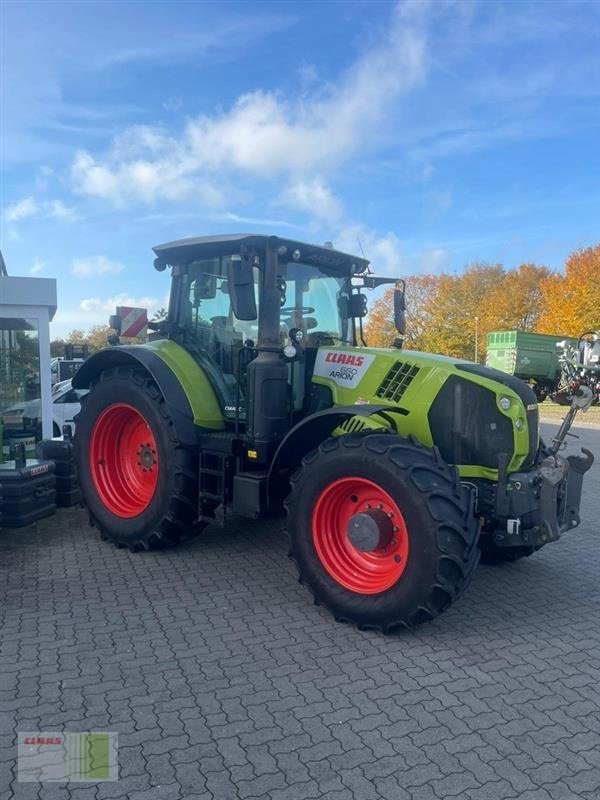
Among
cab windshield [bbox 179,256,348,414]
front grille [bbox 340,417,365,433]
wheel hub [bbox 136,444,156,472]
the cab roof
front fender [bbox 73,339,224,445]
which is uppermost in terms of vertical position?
the cab roof

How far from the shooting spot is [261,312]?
495cm

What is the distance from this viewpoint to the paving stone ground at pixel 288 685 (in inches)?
106

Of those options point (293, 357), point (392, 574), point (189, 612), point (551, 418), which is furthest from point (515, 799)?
point (551, 418)

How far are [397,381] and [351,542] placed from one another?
122 centimetres

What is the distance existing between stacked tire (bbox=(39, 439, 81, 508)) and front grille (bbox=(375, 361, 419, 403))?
364cm

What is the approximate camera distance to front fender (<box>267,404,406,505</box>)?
14.7 feet

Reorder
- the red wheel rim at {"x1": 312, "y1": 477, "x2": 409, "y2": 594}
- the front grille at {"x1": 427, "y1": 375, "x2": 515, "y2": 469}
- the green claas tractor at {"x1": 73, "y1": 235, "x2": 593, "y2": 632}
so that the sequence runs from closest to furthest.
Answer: the green claas tractor at {"x1": 73, "y1": 235, "x2": 593, "y2": 632}
the red wheel rim at {"x1": 312, "y1": 477, "x2": 409, "y2": 594}
the front grille at {"x1": 427, "y1": 375, "x2": 515, "y2": 469}

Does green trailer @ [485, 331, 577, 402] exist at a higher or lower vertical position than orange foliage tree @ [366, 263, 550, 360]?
lower

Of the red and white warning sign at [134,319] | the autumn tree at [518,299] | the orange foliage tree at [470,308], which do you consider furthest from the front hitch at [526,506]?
the autumn tree at [518,299]

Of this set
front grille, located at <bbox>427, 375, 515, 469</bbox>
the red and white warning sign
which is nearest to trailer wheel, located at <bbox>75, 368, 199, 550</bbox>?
front grille, located at <bbox>427, 375, 515, 469</bbox>

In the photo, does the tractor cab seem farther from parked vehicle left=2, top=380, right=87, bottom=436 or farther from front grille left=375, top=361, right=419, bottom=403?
parked vehicle left=2, top=380, right=87, bottom=436

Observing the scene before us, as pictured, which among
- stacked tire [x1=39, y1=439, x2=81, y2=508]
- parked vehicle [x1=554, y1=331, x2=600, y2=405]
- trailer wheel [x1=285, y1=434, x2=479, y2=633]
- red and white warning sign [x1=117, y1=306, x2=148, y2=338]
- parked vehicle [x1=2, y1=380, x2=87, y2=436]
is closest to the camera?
trailer wheel [x1=285, y1=434, x2=479, y2=633]

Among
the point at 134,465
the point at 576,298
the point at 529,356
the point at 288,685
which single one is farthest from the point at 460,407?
the point at 576,298

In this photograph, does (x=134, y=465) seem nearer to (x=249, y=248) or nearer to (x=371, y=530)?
(x=249, y=248)
